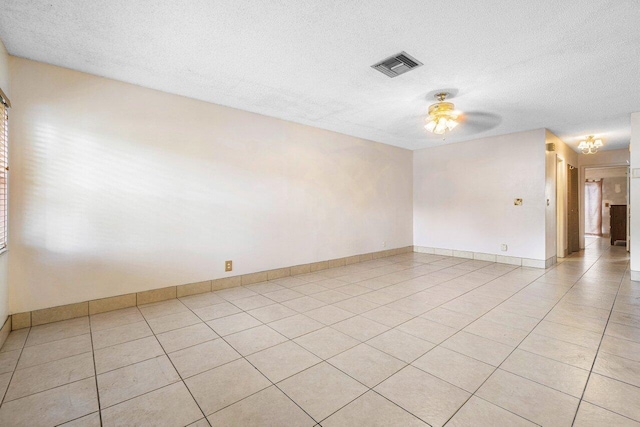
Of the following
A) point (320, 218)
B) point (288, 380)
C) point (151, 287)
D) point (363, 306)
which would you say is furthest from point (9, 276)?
point (320, 218)

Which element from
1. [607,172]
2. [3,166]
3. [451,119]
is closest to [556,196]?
[451,119]

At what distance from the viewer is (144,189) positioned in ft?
10.6

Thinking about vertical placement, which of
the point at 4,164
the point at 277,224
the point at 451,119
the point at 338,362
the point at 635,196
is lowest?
the point at 338,362

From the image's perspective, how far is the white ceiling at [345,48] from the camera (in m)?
1.99

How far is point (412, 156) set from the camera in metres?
6.88

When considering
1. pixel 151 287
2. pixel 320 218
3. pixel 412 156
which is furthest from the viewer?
pixel 412 156

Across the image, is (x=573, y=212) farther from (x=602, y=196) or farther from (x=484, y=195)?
(x=602, y=196)

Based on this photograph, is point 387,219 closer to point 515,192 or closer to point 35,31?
point 515,192

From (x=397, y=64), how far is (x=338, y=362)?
8.57 feet

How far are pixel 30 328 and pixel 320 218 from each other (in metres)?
3.65

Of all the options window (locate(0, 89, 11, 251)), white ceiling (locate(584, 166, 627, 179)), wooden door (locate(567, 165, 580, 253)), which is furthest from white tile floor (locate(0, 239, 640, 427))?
white ceiling (locate(584, 166, 627, 179))

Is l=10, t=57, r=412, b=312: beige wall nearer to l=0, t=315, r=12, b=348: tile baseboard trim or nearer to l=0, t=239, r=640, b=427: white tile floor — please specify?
l=0, t=315, r=12, b=348: tile baseboard trim

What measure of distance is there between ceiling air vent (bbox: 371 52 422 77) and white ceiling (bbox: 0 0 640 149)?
0.08 metres

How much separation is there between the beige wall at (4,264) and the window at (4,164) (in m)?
0.12
